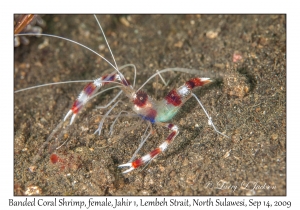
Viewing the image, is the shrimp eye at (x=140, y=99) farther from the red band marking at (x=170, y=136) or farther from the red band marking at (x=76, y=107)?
the red band marking at (x=76, y=107)

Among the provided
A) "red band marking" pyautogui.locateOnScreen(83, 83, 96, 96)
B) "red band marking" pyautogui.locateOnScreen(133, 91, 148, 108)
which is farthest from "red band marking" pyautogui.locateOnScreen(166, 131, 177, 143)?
"red band marking" pyautogui.locateOnScreen(83, 83, 96, 96)

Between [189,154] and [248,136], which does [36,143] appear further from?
[248,136]

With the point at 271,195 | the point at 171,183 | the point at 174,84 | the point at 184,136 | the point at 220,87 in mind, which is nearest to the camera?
the point at 271,195

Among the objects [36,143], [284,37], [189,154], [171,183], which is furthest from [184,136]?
[284,37]

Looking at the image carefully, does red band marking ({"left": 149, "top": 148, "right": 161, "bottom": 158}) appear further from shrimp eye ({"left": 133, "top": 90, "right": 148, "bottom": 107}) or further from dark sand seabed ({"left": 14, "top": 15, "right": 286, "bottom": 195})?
shrimp eye ({"left": 133, "top": 90, "right": 148, "bottom": 107})

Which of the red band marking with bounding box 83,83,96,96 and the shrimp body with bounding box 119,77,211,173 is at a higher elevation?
the red band marking with bounding box 83,83,96,96

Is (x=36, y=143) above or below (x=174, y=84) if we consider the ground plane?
below

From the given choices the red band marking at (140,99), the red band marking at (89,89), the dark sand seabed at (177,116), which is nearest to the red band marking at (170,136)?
the dark sand seabed at (177,116)

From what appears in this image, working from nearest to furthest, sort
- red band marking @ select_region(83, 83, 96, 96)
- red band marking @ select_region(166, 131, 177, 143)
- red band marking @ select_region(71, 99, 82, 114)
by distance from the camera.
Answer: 1. red band marking @ select_region(166, 131, 177, 143)
2. red band marking @ select_region(71, 99, 82, 114)
3. red band marking @ select_region(83, 83, 96, 96)

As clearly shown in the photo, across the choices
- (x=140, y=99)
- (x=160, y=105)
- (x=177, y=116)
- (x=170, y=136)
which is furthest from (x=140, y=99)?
(x=170, y=136)
